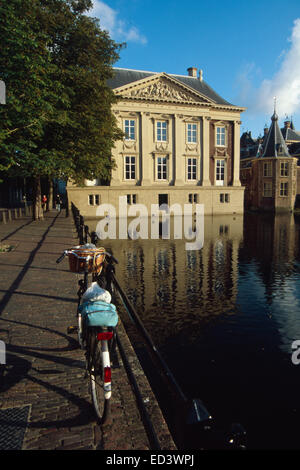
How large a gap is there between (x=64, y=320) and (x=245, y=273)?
27.4 ft

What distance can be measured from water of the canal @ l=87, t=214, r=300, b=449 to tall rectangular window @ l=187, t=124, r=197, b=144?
97.0 ft

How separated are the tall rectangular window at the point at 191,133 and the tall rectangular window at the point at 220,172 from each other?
4.58 m

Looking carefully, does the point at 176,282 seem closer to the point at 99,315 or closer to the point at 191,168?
the point at 99,315

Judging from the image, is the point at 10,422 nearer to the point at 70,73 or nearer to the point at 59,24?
Result: the point at 70,73

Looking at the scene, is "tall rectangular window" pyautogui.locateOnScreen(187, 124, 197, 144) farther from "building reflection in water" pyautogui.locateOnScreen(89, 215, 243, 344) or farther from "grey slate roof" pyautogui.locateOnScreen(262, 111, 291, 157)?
"building reflection in water" pyautogui.locateOnScreen(89, 215, 243, 344)

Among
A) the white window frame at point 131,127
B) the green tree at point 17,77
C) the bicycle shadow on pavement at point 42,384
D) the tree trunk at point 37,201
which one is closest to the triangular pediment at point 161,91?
the white window frame at point 131,127

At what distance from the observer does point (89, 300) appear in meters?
3.90

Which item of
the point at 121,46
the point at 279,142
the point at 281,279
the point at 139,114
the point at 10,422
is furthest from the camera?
the point at 279,142

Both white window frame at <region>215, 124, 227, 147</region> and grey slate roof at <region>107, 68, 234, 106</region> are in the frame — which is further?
white window frame at <region>215, 124, 227, 147</region>

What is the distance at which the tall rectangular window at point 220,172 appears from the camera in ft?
147

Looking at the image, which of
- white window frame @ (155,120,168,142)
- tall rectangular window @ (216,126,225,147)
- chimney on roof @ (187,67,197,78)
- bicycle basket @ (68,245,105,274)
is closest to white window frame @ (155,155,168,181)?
white window frame @ (155,120,168,142)

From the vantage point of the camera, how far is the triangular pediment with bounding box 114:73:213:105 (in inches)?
1524

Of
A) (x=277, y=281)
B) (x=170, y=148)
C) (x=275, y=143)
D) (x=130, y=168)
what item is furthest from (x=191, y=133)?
(x=277, y=281)

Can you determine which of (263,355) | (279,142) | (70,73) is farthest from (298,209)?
(263,355)
